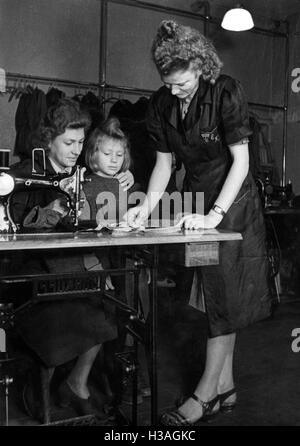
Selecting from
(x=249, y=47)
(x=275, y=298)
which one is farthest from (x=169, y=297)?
(x=249, y=47)

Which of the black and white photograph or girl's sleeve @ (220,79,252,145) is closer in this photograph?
the black and white photograph

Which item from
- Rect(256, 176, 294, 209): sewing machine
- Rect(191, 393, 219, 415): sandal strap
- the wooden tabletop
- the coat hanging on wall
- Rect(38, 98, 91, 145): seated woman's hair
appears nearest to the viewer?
the wooden tabletop

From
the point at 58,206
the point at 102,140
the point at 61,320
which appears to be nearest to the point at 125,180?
the point at 102,140

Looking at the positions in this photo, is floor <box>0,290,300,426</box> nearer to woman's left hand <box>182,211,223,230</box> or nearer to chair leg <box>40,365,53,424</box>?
chair leg <box>40,365,53,424</box>

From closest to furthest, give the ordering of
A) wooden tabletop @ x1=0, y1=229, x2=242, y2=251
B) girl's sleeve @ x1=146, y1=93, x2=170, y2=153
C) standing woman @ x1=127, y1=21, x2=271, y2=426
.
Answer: wooden tabletop @ x1=0, y1=229, x2=242, y2=251
standing woman @ x1=127, y1=21, x2=271, y2=426
girl's sleeve @ x1=146, y1=93, x2=170, y2=153

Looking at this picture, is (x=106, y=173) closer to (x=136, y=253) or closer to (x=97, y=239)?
(x=136, y=253)

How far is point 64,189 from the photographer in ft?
6.10

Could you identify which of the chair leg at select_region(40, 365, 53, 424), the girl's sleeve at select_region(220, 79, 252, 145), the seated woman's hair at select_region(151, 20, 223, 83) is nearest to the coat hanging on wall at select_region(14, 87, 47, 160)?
the seated woman's hair at select_region(151, 20, 223, 83)

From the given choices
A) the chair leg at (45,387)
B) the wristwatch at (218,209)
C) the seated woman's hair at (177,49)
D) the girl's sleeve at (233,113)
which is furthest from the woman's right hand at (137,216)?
the chair leg at (45,387)

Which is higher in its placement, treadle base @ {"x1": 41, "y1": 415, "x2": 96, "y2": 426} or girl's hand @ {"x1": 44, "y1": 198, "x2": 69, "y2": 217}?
girl's hand @ {"x1": 44, "y1": 198, "x2": 69, "y2": 217}

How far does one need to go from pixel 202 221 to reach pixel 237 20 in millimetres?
2008

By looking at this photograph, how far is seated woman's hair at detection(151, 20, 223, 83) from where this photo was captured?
188 cm

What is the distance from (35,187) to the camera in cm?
180

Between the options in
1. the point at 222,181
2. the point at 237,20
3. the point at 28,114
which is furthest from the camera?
the point at 237,20
